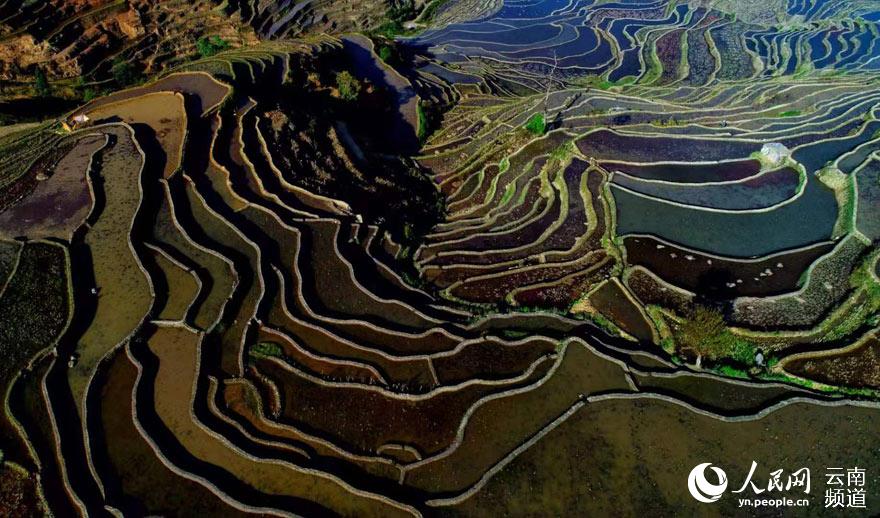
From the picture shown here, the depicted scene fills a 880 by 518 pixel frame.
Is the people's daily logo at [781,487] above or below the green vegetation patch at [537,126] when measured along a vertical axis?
below

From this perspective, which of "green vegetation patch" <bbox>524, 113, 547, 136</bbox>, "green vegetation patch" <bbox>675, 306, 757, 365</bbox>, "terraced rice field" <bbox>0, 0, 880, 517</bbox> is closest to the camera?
"terraced rice field" <bbox>0, 0, 880, 517</bbox>

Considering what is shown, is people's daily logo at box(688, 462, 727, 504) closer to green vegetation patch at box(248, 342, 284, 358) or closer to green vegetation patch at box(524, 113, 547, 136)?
green vegetation patch at box(248, 342, 284, 358)

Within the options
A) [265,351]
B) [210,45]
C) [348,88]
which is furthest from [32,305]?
[210,45]

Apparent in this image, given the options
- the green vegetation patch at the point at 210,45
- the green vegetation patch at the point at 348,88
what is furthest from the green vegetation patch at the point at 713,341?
the green vegetation patch at the point at 210,45

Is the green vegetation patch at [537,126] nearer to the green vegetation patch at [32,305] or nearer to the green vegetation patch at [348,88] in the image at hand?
the green vegetation patch at [348,88]

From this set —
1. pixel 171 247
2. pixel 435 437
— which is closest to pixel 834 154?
pixel 435 437

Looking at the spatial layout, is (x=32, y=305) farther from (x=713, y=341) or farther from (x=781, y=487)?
(x=781, y=487)

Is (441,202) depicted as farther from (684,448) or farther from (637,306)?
(684,448)

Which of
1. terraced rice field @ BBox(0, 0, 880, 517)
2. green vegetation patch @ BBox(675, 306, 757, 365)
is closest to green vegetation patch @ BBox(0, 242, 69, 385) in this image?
terraced rice field @ BBox(0, 0, 880, 517)
